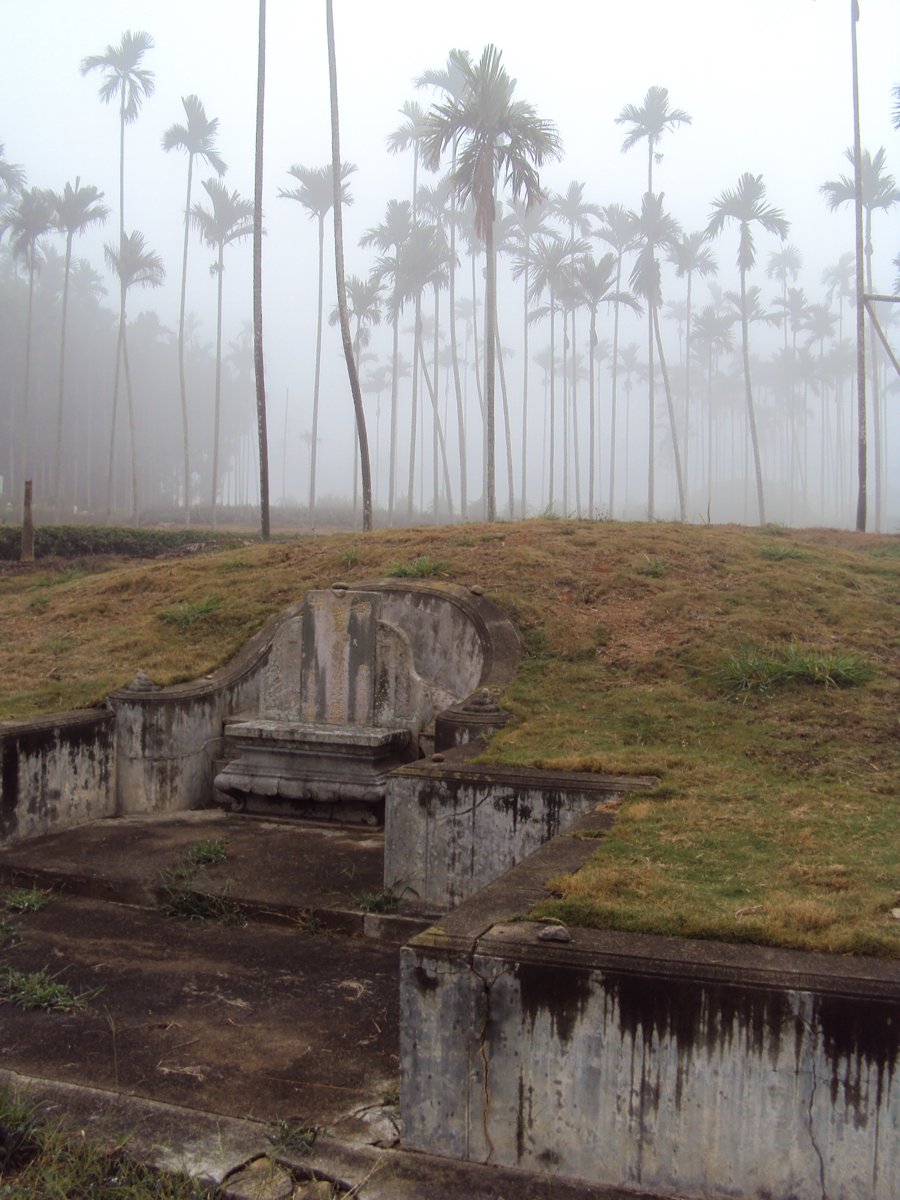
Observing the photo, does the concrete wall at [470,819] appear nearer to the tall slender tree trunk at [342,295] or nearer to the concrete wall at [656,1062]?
the concrete wall at [656,1062]

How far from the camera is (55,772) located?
6.60 meters

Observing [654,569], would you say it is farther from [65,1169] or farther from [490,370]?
[490,370]

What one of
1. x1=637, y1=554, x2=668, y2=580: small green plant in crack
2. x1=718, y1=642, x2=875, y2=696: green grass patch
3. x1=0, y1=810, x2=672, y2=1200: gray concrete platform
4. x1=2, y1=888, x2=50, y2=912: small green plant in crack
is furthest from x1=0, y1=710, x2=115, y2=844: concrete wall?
x1=637, y1=554, x2=668, y2=580: small green plant in crack

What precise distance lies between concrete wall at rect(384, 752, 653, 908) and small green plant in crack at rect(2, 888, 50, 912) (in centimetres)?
198

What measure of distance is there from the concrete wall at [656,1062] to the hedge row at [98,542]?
1544 cm

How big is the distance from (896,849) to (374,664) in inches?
169

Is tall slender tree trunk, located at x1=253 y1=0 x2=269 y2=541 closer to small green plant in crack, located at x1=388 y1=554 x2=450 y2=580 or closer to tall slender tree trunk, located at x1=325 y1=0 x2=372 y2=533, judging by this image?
tall slender tree trunk, located at x1=325 y1=0 x2=372 y2=533

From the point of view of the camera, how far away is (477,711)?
6676mm

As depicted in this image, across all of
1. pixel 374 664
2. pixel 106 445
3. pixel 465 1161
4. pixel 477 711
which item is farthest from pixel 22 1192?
pixel 106 445

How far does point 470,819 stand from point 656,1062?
A: 2.54m

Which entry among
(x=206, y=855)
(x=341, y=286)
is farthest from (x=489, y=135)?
(x=206, y=855)

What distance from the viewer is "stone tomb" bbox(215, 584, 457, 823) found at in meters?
6.74

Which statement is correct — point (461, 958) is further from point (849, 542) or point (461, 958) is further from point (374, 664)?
point (849, 542)

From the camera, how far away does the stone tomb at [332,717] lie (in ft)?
22.1
